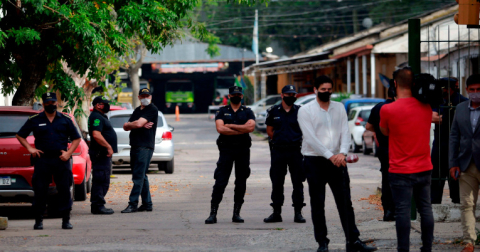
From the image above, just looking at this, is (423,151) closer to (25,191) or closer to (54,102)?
(54,102)

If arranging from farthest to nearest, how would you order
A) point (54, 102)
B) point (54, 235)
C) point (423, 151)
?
point (54, 102) < point (54, 235) < point (423, 151)

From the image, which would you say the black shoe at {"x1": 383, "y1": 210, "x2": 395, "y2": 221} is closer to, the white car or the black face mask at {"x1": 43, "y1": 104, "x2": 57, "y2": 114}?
the black face mask at {"x1": 43, "y1": 104, "x2": 57, "y2": 114}

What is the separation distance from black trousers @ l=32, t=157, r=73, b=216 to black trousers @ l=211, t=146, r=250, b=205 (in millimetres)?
1936

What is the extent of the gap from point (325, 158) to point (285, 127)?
2.02 m

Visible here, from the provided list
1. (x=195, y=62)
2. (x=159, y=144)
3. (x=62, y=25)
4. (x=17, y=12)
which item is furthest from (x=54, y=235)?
(x=195, y=62)

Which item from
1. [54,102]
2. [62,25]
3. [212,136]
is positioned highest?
[62,25]

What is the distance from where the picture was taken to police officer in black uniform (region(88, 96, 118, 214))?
1054 centimetres

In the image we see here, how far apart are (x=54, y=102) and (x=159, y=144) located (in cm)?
774

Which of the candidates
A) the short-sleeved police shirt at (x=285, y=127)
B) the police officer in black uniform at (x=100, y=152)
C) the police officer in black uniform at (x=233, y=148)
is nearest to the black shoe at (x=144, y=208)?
the police officer in black uniform at (x=100, y=152)

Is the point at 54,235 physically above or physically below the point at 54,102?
below

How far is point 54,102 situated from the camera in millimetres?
9078

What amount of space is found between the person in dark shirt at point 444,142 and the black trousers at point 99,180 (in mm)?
4866

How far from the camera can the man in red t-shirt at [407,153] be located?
20.4 feet

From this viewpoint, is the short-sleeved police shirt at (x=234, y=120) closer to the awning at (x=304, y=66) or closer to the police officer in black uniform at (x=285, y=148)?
the police officer in black uniform at (x=285, y=148)
